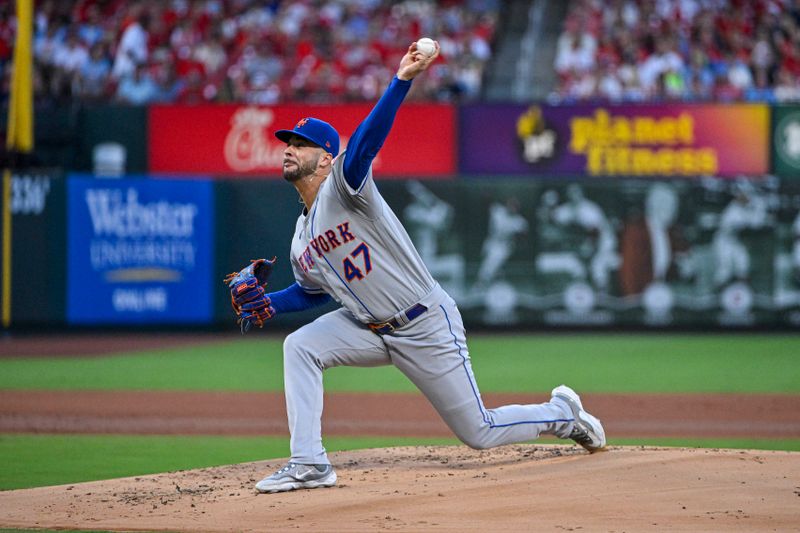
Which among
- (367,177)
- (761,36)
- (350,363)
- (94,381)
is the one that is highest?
(761,36)

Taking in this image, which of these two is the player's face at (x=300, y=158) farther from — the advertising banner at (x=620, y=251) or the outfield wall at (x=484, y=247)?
the advertising banner at (x=620, y=251)

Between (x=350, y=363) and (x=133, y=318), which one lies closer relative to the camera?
(x=350, y=363)

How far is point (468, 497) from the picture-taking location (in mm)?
5723

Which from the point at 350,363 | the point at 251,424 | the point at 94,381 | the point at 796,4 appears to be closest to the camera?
the point at 350,363

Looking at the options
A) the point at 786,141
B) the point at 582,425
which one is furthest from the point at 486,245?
the point at 582,425

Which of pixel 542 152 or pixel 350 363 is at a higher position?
pixel 542 152

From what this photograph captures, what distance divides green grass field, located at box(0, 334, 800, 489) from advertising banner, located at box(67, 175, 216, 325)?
1251 millimetres

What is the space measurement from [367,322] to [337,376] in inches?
273

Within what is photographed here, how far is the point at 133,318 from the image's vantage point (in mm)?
16734

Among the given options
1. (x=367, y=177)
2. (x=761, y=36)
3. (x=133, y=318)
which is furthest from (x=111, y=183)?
(x=367, y=177)

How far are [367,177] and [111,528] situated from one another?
2003 millimetres

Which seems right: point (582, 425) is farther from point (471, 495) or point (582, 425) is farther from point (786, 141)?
point (786, 141)

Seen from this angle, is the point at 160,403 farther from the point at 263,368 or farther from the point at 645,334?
the point at 645,334

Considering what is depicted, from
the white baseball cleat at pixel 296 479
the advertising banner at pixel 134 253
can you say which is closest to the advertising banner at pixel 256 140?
the advertising banner at pixel 134 253
